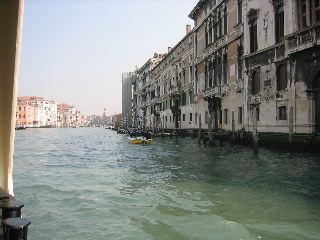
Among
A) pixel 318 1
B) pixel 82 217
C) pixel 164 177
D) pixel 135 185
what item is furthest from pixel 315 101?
pixel 82 217

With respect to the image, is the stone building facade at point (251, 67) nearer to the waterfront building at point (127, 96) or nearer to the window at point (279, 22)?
the window at point (279, 22)

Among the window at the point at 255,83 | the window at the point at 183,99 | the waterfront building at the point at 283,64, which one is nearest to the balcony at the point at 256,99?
the waterfront building at the point at 283,64

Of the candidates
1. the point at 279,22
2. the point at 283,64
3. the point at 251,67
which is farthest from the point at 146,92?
the point at 283,64

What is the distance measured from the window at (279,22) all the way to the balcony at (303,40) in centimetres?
155

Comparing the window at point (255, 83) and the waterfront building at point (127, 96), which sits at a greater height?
the waterfront building at point (127, 96)

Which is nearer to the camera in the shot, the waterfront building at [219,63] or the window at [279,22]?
the window at [279,22]

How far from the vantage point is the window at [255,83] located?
59.5 feet

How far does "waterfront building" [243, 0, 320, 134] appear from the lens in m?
13.6

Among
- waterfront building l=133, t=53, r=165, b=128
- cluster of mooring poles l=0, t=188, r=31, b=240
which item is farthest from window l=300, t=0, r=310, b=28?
waterfront building l=133, t=53, r=165, b=128

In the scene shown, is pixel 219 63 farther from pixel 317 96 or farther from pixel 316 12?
pixel 317 96

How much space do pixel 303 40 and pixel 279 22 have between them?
3061 mm

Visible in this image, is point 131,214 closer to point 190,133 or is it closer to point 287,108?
point 287,108

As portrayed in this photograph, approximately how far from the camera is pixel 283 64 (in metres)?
15.8

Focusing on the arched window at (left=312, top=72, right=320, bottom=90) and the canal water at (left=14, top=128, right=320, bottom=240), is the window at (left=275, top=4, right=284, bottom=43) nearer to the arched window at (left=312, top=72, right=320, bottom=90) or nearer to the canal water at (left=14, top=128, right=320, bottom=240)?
the arched window at (left=312, top=72, right=320, bottom=90)
